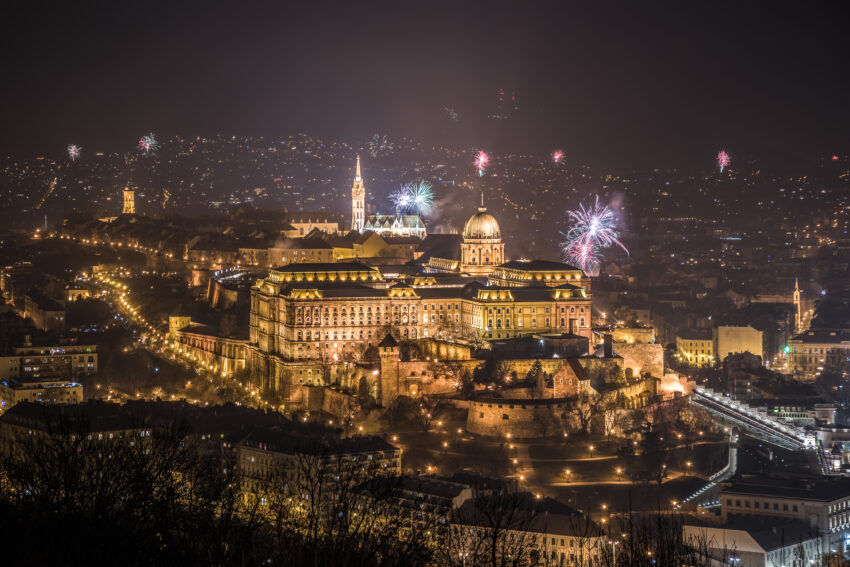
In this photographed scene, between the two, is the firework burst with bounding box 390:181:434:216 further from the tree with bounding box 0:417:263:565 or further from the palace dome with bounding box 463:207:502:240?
the tree with bounding box 0:417:263:565

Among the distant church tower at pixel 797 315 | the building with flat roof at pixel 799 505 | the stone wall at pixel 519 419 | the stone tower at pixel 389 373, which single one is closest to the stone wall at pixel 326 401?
the stone tower at pixel 389 373

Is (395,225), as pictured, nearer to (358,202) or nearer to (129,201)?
(358,202)

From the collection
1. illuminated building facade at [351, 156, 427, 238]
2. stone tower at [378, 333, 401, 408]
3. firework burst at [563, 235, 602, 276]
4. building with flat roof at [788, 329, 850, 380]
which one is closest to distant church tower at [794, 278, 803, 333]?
building with flat roof at [788, 329, 850, 380]

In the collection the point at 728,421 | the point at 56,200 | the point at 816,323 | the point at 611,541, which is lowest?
the point at 611,541

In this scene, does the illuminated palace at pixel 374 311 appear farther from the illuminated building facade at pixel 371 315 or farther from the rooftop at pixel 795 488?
the rooftop at pixel 795 488

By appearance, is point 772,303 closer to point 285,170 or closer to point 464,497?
point 285,170

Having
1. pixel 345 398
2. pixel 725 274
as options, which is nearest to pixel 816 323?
pixel 725 274
